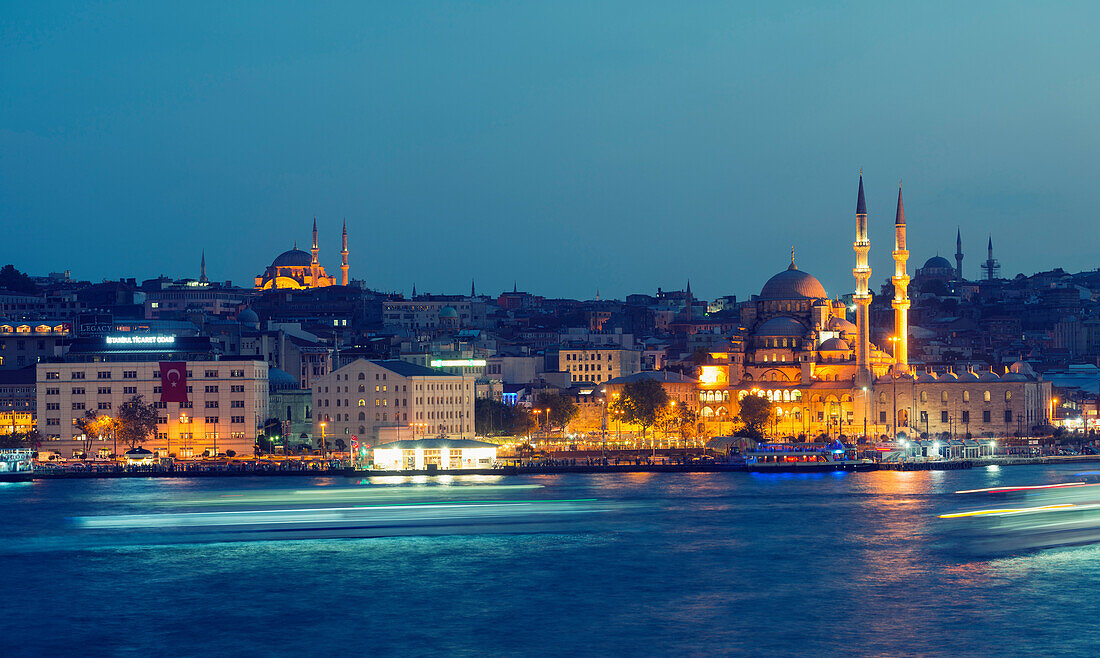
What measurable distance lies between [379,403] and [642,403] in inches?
430

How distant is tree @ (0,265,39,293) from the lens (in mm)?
108875

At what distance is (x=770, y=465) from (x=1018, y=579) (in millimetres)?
29961

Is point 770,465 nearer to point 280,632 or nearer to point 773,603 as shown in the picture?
point 773,603

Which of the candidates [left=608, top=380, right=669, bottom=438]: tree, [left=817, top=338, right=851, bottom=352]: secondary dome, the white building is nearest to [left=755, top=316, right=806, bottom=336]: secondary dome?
[left=817, top=338, right=851, bottom=352]: secondary dome

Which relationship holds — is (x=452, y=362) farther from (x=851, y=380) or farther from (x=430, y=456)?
(x=430, y=456)

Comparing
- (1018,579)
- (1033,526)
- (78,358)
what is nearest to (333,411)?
(78,358)

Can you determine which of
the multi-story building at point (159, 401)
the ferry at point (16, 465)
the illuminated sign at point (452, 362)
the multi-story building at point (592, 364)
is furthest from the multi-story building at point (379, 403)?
the multi-story building at point (592, 364)

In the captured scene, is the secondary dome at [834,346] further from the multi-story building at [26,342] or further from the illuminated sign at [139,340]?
the multi-story building at [26,342]

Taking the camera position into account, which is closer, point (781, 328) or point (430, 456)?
point (430, 456)

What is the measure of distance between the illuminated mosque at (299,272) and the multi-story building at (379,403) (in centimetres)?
5511

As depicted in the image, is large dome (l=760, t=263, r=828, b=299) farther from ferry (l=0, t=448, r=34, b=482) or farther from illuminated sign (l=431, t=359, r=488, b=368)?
ferry (l=0, t=448, r=34, b=482)

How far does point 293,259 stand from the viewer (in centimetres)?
12350

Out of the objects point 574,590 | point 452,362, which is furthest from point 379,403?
point 574,590

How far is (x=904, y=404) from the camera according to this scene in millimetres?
71312
